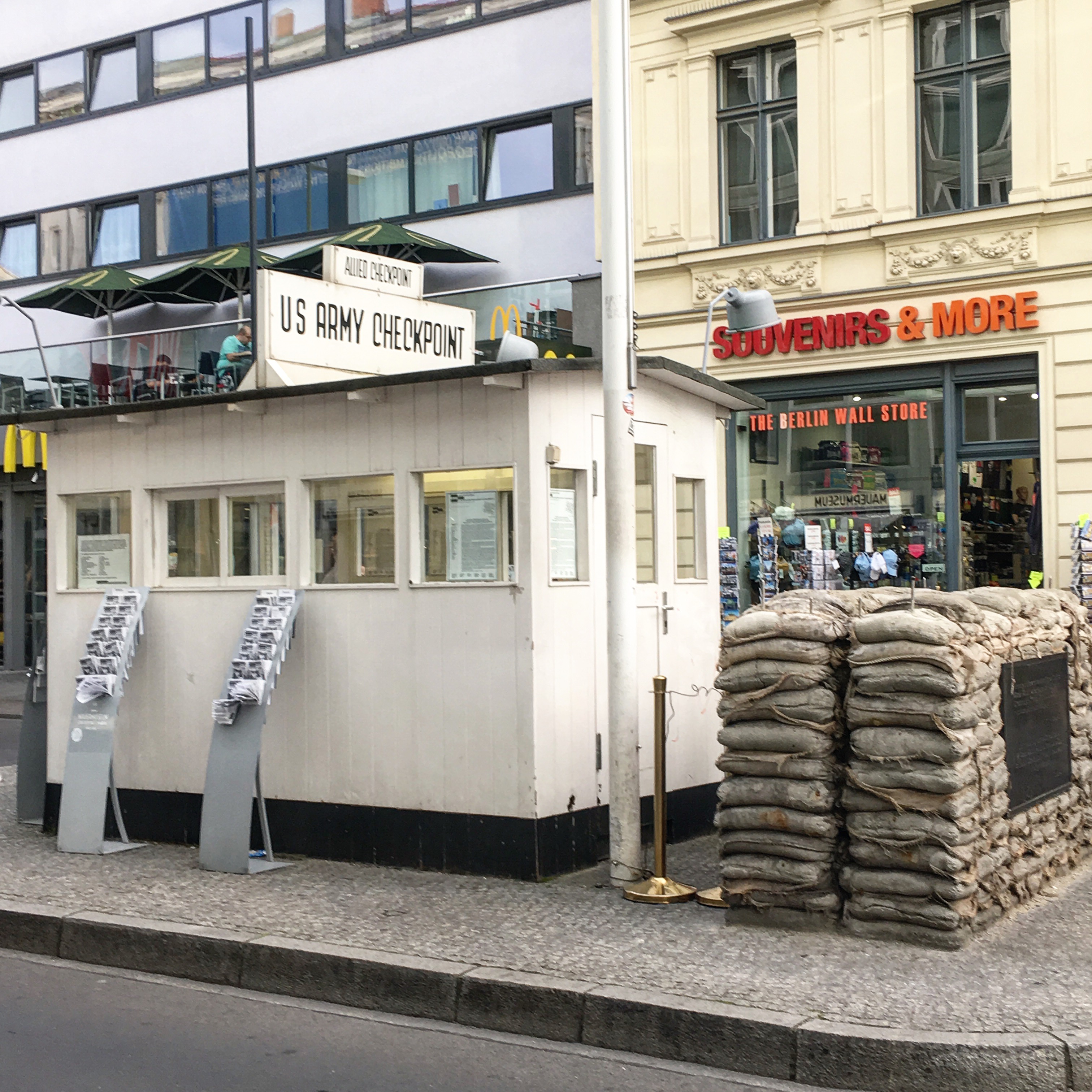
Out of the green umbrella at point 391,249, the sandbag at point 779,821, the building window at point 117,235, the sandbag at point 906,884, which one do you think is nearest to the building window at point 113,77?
the building window at point 117,235

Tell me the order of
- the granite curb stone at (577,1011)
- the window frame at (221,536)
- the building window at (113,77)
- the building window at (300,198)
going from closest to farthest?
the granite curb stone at (577,1011) < the window frame at (221,536) < the building window at (300,198) < the building window at (113,77)

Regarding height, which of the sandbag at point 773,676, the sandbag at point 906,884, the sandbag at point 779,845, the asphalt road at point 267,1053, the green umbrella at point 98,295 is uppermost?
the green umbrella at point 98,295

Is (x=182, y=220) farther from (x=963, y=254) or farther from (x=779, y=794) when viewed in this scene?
(x=779, y=794)

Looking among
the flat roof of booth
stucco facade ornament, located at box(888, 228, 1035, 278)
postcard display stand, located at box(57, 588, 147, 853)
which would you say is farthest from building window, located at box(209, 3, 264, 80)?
postcard display stand, located at box(57, 588, 147, 853)

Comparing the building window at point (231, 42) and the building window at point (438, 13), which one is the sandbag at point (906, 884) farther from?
the building window at point (231, 42)

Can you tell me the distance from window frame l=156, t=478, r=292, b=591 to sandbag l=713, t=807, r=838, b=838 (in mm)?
3270

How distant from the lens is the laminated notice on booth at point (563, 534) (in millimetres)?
8062

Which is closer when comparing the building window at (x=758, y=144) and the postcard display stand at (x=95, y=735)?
the postcard display stand at (x=95, y=735)

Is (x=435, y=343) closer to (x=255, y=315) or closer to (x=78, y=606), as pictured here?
(x=255, y=315)

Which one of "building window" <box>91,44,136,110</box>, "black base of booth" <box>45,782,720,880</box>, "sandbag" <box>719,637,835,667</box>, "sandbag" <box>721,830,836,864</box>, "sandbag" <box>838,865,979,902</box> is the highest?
"building window" <box>91,44,136,110</box>

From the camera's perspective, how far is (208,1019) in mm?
6035

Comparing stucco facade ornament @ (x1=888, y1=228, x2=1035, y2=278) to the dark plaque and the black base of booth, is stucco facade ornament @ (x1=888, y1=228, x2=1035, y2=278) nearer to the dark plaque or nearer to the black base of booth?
the dark plaque

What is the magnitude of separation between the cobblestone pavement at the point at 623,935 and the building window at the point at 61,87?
72.5 feet

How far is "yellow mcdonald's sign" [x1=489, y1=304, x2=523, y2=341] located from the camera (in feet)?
59.5
